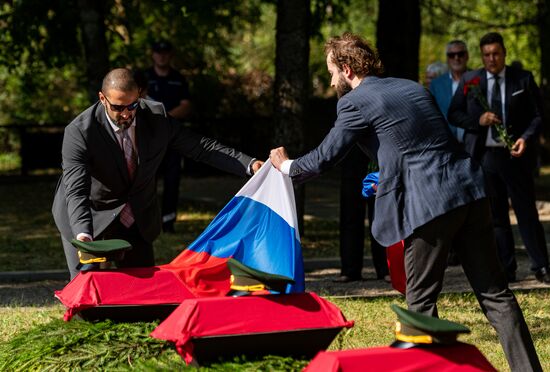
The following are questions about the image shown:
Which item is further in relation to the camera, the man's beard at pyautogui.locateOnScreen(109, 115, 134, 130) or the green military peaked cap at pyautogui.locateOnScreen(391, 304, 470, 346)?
the man's beard at pyautogui.locateOnScreen(109, 115, 134, 130)

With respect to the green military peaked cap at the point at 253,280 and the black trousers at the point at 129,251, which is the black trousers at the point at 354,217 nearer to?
the black trousers at the point at 129,251

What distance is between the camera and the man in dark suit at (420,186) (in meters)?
5.96

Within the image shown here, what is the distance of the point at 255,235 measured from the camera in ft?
22.8

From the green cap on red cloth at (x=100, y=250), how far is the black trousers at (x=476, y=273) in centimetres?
161

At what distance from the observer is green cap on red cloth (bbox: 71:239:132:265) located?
21.3 ft

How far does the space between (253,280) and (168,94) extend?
8425 mm

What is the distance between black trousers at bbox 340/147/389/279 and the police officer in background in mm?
4024

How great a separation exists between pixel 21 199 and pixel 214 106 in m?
7.40

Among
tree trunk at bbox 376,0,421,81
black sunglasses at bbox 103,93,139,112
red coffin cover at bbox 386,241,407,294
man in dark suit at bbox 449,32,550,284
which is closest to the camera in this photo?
red coffin cover at bbox 386,241,407,294

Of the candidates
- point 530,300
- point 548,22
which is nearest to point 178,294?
point 530,300

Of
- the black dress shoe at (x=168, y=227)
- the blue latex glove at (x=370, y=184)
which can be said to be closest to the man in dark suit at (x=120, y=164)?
the blue latex glove at (x=370, y=184)

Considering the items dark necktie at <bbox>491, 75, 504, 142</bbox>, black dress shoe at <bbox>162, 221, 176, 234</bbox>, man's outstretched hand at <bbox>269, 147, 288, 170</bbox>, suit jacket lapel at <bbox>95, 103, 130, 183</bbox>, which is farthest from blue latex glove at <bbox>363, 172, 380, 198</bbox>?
black dress shoe at <bbox>162, 221, 176, 234</bbox>

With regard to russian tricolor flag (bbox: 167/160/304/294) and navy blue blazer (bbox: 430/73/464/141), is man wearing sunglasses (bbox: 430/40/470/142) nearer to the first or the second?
navy blue blazer (bbox: 430/73/464/141)

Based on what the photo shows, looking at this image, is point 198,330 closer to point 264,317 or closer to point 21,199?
point 264,317
